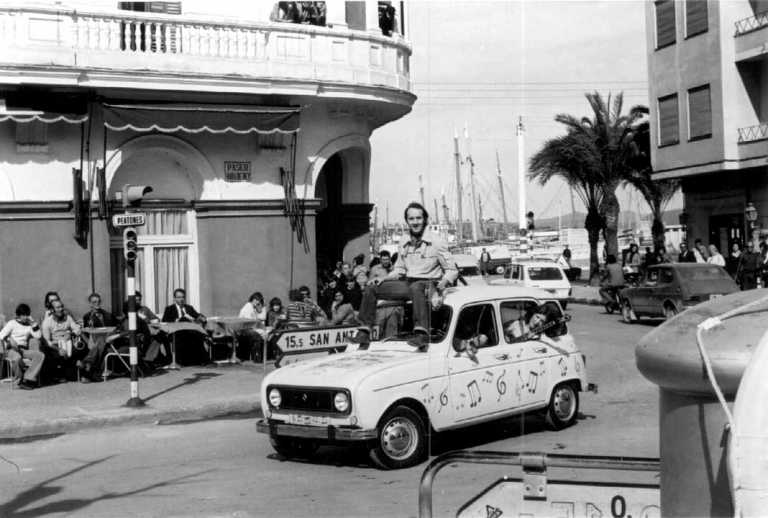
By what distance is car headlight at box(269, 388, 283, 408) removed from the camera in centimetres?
991

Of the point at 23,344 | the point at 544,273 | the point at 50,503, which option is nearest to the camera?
the point at 50,503

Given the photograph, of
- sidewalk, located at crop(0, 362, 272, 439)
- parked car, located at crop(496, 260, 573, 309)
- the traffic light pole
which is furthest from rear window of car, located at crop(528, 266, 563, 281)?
the traffic light pole

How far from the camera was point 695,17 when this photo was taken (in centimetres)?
3272

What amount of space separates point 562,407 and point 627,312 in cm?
1461

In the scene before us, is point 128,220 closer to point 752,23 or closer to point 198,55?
point 198,55

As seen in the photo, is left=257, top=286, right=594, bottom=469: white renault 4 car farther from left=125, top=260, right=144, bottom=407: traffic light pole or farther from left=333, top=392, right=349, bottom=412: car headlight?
left=125, top=260, right=144, bottom=407: traffic light pole

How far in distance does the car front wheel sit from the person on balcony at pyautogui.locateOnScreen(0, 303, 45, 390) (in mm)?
8779

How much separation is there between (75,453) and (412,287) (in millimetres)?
4299

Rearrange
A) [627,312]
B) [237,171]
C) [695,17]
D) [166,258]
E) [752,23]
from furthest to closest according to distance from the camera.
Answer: [695,17] → [752,23] → [627,312] → [166,258] → [237,171]

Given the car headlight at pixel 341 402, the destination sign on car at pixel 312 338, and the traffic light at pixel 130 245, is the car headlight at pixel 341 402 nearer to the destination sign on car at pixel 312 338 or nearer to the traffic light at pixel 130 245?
the destination sign on car at pixel 312 338

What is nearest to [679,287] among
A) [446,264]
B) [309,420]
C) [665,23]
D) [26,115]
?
[446,264]

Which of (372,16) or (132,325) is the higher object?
(372,16)

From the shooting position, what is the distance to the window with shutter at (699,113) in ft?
106

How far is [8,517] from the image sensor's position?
8.02m
